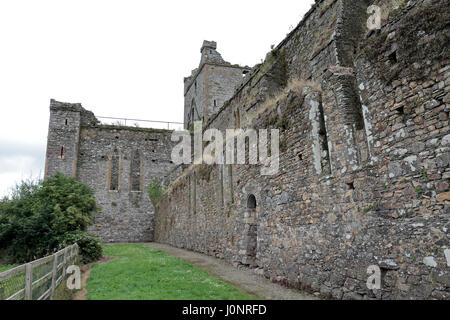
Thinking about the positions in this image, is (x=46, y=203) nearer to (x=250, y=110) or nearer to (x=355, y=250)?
(x=250, y=110)

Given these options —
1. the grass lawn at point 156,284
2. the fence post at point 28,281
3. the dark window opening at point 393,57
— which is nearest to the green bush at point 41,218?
the grass lawn at point 156,284

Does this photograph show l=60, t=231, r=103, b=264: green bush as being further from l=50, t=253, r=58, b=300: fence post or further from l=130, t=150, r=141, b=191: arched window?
l=130, t=150, r=141, b=191: arched window

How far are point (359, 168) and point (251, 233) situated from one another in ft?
17.4

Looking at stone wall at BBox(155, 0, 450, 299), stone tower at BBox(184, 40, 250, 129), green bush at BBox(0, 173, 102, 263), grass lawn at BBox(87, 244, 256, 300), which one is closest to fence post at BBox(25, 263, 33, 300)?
grass lawn at BBox(87, 244, 256, 300)

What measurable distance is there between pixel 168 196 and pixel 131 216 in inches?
239

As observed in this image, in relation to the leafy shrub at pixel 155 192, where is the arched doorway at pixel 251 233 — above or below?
below

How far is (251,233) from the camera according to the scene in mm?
10570

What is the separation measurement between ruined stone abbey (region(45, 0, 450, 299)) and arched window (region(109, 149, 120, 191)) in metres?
15.6

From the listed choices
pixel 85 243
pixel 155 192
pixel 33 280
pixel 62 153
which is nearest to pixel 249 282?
pixel 33 280

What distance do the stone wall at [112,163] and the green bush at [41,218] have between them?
38.3 ft

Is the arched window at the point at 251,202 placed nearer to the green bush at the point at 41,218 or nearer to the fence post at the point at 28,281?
the fence post at the point at 28,281

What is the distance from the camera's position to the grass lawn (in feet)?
21.4

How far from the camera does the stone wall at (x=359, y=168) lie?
474 cm

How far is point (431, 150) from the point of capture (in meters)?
4.74
